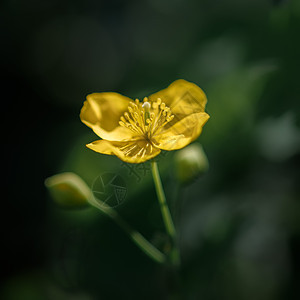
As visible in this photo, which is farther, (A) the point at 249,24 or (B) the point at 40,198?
(B) the point at 40,198

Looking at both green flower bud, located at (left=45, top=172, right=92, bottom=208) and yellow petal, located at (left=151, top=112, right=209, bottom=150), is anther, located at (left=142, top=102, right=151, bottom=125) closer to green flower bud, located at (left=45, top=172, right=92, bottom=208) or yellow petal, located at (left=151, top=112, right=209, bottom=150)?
yellow petal, located at (left=151, top=112, right=209, bottom=150)

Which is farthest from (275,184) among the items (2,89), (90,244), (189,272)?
(2,89)

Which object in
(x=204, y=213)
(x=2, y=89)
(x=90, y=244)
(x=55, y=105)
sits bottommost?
(x=204, y=213)

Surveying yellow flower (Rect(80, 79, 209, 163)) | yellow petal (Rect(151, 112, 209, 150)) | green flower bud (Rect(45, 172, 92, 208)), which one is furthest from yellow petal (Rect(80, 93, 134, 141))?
green flower bud (Rect(45, 172, 92, 208))

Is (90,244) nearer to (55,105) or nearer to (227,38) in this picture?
(55,105)

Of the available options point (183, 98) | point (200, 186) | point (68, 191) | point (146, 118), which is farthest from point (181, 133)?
point (200, 186)

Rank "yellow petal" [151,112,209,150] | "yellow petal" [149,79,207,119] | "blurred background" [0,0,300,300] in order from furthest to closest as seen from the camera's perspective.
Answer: "blurred background" [0,0,300,300], "yellow petal" [149,79,207,119], "yellow petal" [151,112,209,150]
